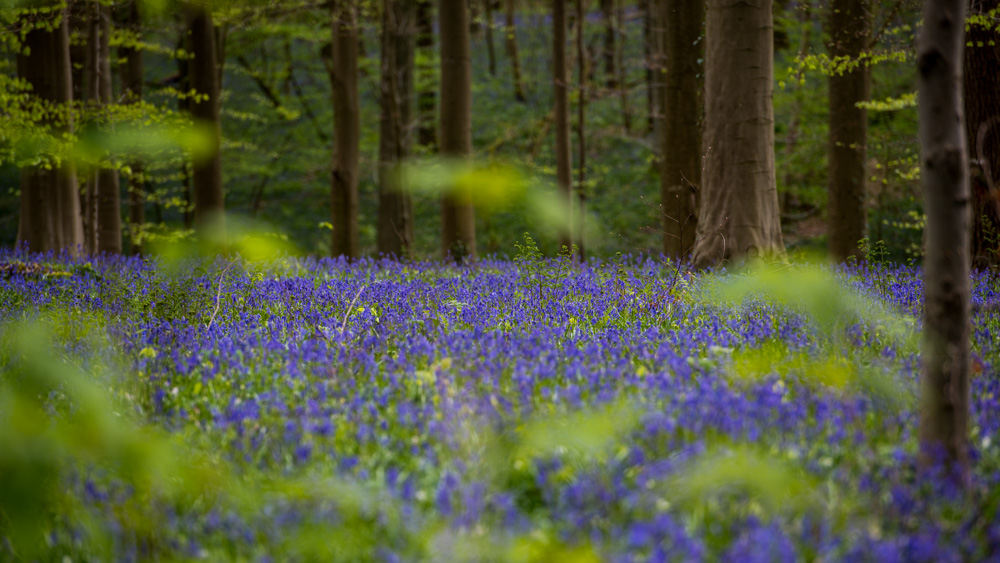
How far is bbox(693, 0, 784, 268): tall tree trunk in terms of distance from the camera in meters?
8.20

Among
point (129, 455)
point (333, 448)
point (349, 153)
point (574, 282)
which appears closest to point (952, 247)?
point (333, 448)

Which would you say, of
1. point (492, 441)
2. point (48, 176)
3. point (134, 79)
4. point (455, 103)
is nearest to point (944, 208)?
point (492, 441)

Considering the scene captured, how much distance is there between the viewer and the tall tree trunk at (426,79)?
930 inches

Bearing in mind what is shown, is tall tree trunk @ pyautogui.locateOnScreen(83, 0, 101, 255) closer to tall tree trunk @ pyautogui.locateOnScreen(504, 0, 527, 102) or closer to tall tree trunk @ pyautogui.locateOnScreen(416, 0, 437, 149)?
A: tall tree trunk @ pyautogui.locateOnScreen(416, 0, 437, 149)

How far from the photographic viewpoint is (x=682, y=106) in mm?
11352

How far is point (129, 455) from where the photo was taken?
2.27 m

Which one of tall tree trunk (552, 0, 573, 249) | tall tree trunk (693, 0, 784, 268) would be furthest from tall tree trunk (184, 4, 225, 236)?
tall tree trunk (693, 0, 784, 268)

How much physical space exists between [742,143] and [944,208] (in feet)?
18.0

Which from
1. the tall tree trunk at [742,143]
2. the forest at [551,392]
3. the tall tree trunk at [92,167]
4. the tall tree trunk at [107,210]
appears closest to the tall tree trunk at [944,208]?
the forest at [551,392]

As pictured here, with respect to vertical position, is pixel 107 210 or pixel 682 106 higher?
pixel 682 106

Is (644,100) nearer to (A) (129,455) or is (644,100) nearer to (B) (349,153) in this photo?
(B) (349,153)

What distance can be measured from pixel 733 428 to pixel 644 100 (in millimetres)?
29621

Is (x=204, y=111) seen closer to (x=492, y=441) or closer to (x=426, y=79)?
(x=492, y=441)

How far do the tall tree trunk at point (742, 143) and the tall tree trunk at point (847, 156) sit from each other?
5293 mm
